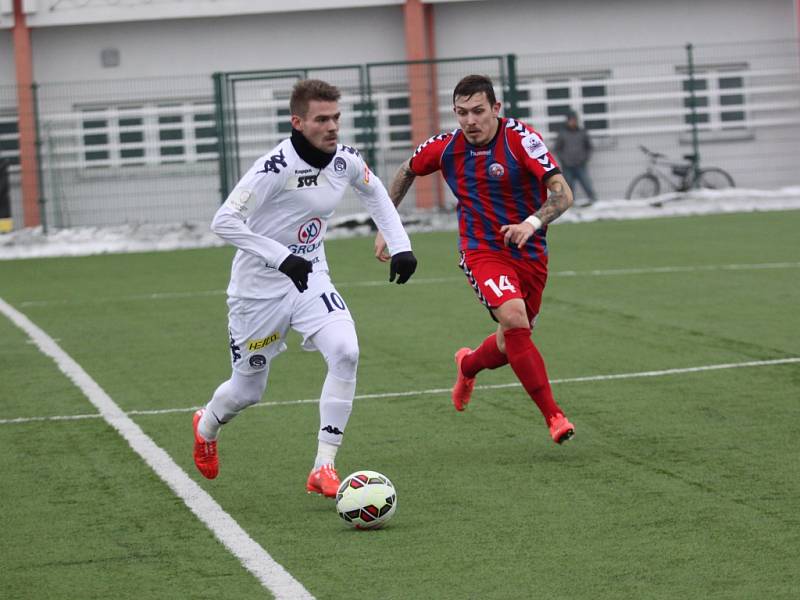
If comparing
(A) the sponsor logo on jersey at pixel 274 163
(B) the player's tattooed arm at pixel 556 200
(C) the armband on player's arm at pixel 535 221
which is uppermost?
(A) the sponsor logo on jersey at pixel 274 163

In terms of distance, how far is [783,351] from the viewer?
1099cm

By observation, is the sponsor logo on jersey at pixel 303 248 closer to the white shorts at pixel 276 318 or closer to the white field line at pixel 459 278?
the white shorts at pixel 276 318

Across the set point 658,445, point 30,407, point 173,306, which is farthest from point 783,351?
point 173,306

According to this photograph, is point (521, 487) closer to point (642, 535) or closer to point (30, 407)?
point (642, 535)

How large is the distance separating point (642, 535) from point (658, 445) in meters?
1.95

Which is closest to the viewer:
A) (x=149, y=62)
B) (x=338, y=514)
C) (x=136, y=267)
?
(x=338, y=514)

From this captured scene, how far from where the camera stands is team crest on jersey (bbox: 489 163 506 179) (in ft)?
27.8

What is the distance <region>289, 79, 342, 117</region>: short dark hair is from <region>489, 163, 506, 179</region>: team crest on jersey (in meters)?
1.56

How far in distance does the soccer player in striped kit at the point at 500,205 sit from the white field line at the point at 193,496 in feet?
5.29

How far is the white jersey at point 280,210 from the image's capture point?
705 centimetres

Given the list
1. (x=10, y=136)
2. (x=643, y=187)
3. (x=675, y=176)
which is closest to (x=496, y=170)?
(x=10, y=136)

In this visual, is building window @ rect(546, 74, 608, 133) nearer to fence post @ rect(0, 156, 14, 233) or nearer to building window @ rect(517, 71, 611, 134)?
building window @ rect(517, 71, 611, 134)

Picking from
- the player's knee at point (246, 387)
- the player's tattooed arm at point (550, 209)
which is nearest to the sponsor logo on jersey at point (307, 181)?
the player's knee at point (246, 387)

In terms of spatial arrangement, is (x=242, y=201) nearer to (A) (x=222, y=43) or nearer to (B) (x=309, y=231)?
(B) (x=309, y=231)
